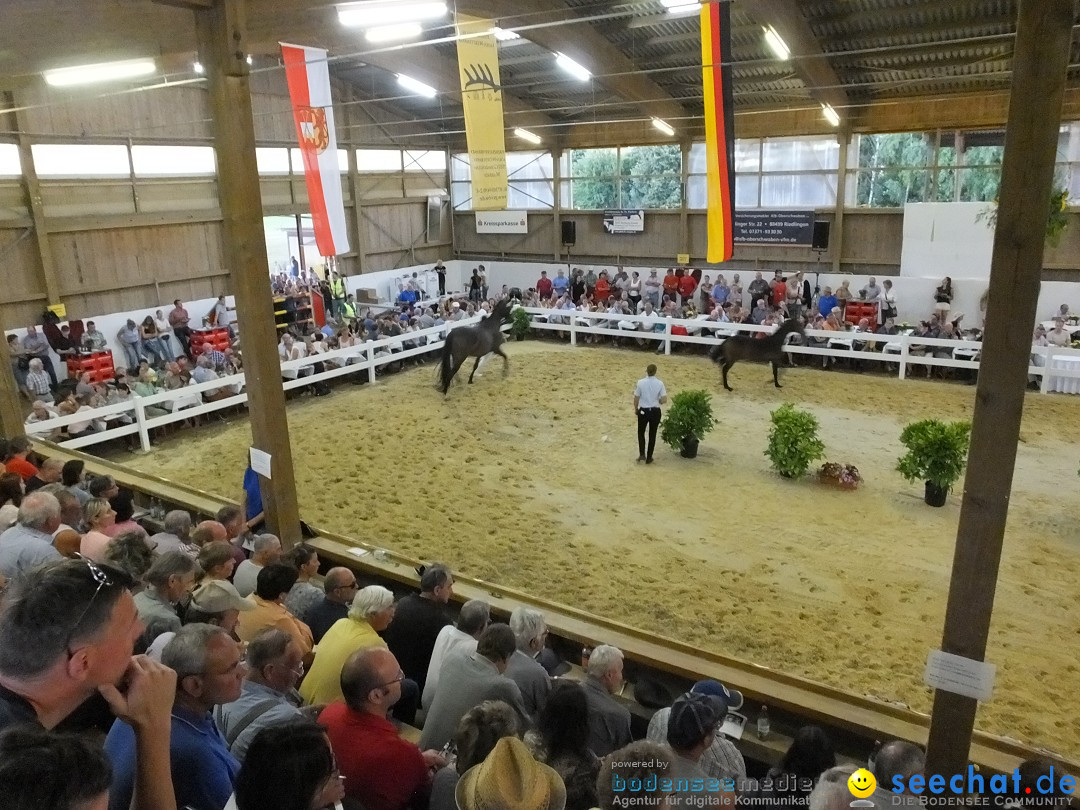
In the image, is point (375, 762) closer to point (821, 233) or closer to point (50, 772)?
point (50, 772)

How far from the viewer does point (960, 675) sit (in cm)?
278

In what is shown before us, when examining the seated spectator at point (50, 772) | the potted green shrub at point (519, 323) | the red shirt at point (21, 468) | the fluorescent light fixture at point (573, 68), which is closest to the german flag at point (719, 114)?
the red shirt at point (21, 468)

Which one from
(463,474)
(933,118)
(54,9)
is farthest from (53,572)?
(933,118)

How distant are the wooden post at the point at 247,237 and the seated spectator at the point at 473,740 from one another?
335cm

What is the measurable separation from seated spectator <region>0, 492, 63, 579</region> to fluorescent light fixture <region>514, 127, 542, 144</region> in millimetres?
17315

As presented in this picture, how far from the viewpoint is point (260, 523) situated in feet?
18.1

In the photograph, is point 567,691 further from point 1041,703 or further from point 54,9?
point 54,9

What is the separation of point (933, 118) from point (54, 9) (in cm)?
1460

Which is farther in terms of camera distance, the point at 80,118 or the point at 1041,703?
the point at 80,118

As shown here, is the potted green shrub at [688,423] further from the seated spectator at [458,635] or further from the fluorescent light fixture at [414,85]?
the fluorescent light fixture at [414,85]

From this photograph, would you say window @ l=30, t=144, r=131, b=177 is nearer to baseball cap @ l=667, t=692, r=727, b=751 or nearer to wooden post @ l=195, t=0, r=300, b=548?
wooden post @ l=195, t=0, r=300, b=548

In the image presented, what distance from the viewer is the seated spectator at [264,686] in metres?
2.53

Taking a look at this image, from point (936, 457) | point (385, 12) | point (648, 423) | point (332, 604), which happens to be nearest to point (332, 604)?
point (332, 604)

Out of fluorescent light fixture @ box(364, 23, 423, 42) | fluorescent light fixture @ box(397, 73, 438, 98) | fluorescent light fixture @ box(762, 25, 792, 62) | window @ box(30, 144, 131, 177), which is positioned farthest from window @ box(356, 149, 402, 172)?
fluorescent light fixture @ box(762, 25, 792, 62)
